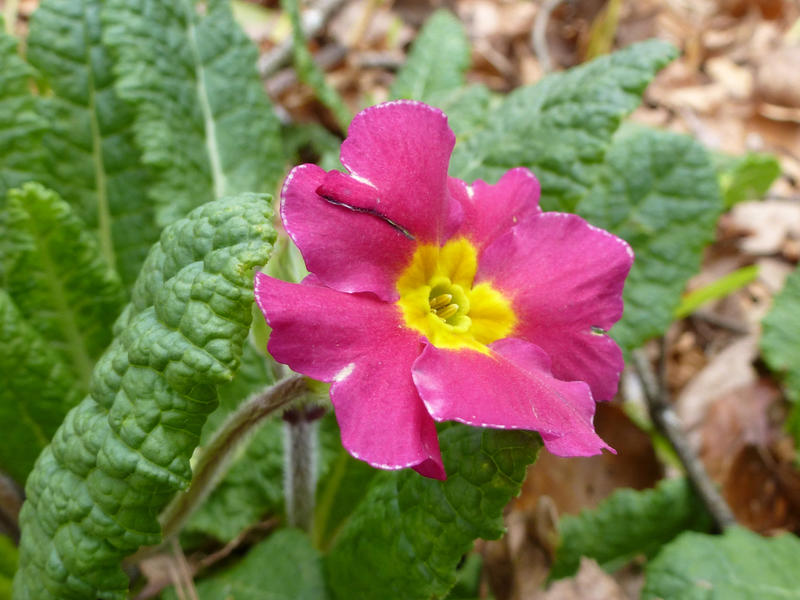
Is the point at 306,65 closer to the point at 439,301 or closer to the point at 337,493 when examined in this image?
the point at 337,493

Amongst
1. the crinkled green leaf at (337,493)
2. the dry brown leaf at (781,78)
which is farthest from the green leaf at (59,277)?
the dry brown leaf at (781,78)

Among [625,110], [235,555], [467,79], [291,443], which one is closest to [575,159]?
[625,110]

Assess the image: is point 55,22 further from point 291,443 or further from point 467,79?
point 467,79

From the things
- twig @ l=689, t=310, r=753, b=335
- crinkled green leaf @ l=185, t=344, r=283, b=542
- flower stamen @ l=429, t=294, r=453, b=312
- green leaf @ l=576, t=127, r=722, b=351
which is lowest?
twig @ l=689, t=310, r=753, b=335

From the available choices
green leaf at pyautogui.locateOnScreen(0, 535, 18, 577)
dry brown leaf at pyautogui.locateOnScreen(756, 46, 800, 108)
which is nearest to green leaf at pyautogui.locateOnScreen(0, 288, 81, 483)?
green leaf at pyautogui.locateOnScreen(0, 535, 18, 577)

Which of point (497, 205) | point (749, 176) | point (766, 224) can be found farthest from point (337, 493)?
point (766, 224)

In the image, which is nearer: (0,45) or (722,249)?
(0,45)

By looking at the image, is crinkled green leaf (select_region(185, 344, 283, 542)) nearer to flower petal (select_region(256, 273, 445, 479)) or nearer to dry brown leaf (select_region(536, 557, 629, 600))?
dry brown leaf (select_region(536, 557, 629, 600))
